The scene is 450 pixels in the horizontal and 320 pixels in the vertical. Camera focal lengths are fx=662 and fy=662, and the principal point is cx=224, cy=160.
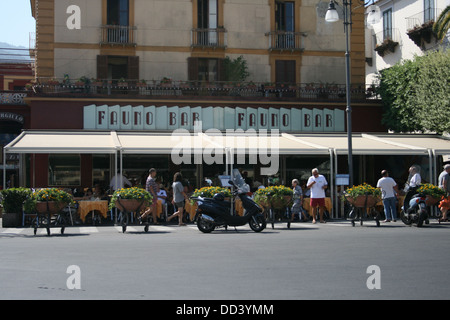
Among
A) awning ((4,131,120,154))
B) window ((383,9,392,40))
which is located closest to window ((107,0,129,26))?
awning ((4,131,120,154))

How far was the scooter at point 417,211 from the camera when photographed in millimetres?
17125

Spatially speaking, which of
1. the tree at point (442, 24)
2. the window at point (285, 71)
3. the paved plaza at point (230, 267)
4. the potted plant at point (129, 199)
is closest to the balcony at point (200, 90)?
the window at point (285, 71)

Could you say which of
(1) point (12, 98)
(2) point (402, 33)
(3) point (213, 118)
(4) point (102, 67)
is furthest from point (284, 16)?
(1) point (12, 98)

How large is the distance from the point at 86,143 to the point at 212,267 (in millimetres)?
13666

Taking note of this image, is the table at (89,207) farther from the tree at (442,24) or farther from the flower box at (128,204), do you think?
the tree at (442,24)

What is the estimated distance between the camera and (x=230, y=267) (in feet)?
30.2

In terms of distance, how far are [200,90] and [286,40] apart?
4.76 metres

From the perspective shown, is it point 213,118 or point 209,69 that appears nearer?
point 213,118

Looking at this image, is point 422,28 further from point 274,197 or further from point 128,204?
point 128,204

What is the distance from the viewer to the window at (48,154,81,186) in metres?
26.4

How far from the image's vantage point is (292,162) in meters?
28.4
